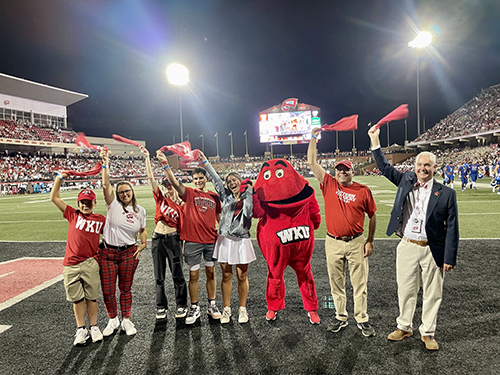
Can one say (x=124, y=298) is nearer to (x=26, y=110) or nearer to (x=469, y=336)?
(x=469, y=336)

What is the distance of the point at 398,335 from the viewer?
2.97 m

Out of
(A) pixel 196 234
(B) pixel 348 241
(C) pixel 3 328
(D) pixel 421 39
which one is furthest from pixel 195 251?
(D) pixel 421 39

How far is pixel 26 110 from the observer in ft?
141

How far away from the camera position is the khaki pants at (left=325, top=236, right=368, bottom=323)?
3127 millimetres

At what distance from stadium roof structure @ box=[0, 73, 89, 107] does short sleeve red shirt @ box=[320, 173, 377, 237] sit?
47.4 meters

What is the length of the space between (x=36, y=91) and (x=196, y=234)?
167 feet

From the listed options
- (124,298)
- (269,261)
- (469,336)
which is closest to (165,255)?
(124,298)

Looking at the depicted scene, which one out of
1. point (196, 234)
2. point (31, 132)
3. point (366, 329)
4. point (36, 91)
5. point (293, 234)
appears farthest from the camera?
point (36, 91)

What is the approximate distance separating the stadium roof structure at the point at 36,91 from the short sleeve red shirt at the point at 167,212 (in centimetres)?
4568

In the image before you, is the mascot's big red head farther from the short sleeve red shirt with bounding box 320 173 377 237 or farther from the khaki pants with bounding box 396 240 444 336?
the khaki pants with bounding box 396 240 444 336

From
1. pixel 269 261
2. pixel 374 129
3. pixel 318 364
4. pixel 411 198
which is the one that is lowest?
pixel 318 364

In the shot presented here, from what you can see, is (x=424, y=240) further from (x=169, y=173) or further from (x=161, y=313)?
(x=161, y=313)

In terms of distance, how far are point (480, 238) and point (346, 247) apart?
5.53 m

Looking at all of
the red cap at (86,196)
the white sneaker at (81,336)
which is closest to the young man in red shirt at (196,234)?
the red cap at (86,196)
